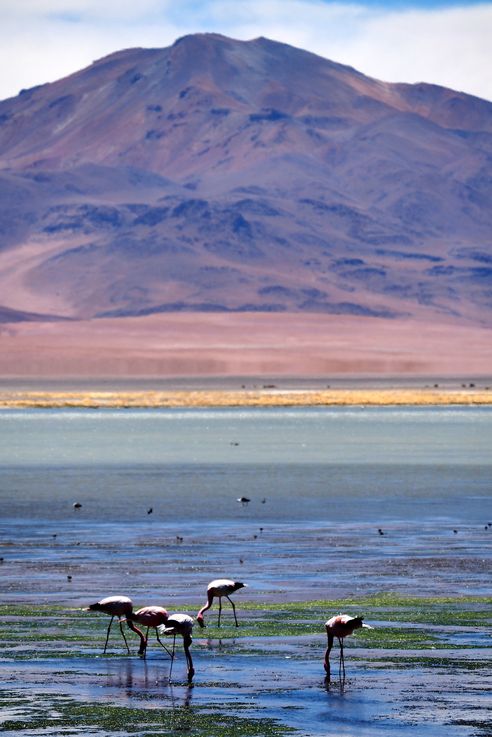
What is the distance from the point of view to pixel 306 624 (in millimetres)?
17250

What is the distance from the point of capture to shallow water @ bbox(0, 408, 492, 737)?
13844mm

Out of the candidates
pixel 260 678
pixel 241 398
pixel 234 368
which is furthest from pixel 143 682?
pixel 234 368

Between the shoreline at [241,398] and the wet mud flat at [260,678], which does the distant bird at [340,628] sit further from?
the shoreline at [241,398]

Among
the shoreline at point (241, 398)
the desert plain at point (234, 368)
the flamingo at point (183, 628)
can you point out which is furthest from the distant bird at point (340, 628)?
the desert plain at point (234, 368)

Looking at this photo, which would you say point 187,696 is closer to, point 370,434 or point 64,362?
point 370,434

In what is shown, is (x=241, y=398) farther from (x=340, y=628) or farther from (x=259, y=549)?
(x=340, y=628)

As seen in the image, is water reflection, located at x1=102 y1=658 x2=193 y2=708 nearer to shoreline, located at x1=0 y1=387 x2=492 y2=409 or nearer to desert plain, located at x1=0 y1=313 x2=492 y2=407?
shoreline, located at x1=0 y1=387 x2=492 y2=409

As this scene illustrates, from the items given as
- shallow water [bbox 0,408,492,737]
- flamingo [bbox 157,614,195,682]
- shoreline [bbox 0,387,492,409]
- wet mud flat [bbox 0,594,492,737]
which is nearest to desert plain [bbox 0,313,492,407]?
shoreline [bbox 0,387,492,409]

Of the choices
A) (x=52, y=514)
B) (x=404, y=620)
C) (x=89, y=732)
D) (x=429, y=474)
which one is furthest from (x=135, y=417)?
(x=89, y=732)

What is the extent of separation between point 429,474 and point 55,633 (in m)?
24.1

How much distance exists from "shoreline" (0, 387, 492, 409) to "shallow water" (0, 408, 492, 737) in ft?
89.1

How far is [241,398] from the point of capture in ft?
299

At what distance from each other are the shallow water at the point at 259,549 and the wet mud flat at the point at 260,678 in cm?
4

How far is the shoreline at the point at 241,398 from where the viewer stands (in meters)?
86.6
